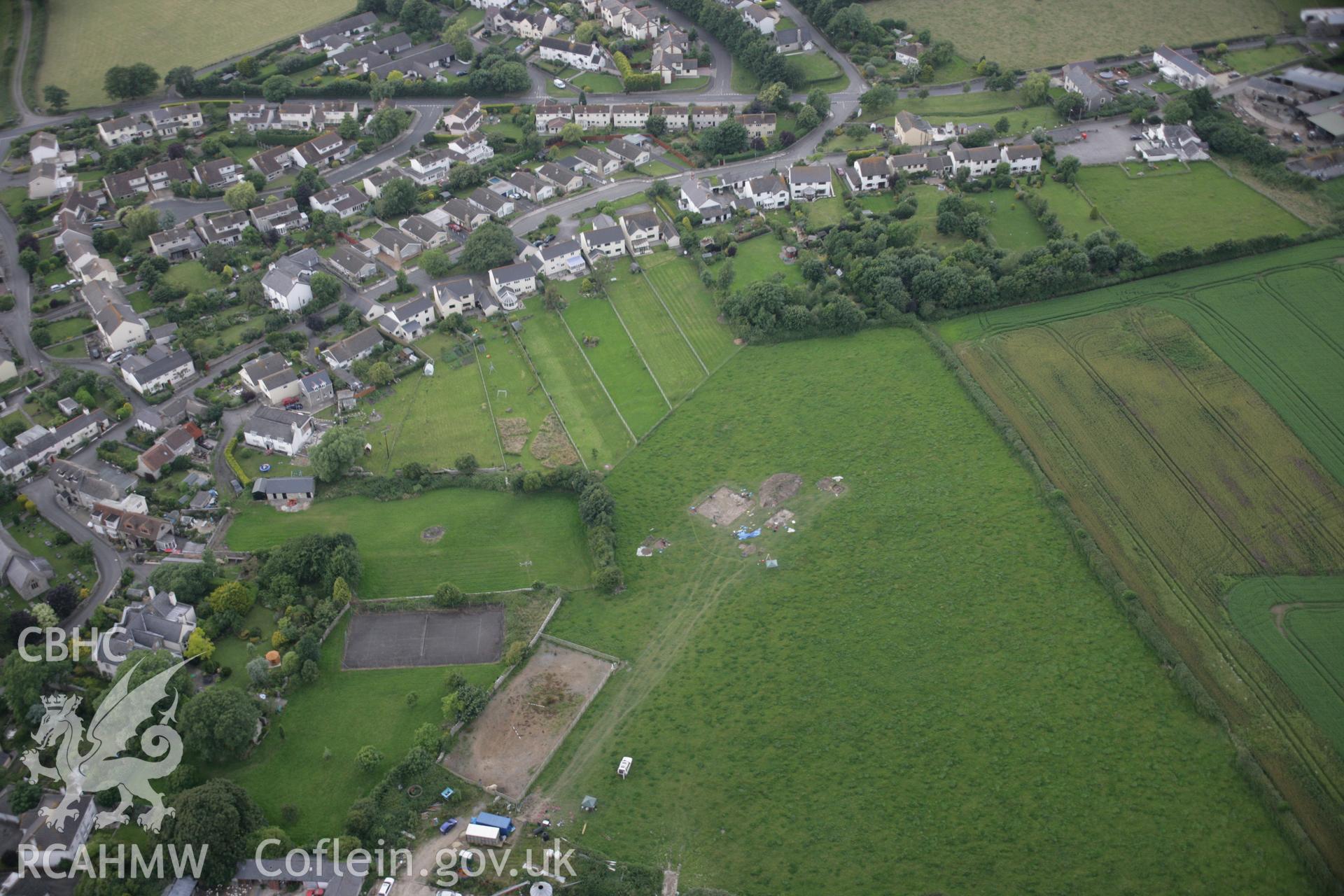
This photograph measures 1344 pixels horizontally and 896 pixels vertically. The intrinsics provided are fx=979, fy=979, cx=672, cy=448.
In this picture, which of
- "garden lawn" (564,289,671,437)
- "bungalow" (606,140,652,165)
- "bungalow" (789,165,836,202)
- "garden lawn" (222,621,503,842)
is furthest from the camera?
"bungalow" (606,140,652,165)

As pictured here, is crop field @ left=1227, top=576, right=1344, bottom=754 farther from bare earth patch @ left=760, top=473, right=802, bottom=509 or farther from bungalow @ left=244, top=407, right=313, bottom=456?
bungalow @ left=244, top=407, right=313, bottom=456

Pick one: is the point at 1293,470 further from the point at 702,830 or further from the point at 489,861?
the point at 489,861

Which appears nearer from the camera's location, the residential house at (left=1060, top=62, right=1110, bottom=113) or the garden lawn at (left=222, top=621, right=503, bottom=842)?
the garden lawn at (left=222, top=621, right=503, bottom=842)

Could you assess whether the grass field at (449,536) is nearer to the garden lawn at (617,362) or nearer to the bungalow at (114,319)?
the garden lawn at (617,362)

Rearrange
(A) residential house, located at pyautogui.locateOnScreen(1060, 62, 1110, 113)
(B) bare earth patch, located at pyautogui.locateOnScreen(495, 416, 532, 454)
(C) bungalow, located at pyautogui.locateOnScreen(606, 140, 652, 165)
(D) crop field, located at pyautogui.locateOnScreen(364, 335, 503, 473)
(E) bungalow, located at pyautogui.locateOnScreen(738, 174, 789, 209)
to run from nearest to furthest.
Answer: (D) crop field, located at pyautogui.locateOnScreen(364, 335, 503, 473) → (B) bare earth patch, located at pyautogui.locateOnScreen(495, 416, 532, 454) → (E) bungalow, located at pyautogui.locateOnScreen(738, 174, 789, 209) → (C) bungalow, located at pyautogui.locateOnScreen(606, 140, 652, 165) → (A) residential house, located at pyautogui.locateOnScreen(1060, 62, 1110, 113)

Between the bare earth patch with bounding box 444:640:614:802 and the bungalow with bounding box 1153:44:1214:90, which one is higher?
the bungalow with bounding box 1153:44:1214:90

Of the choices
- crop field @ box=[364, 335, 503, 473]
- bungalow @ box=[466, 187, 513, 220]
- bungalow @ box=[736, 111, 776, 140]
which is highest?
bungalow @ box=[736, 111, 776, 140]

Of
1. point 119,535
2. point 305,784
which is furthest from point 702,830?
point 119,535

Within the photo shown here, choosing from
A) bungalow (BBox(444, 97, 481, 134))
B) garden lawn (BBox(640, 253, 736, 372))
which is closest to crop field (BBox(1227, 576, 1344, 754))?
garden lawn (BBox(640, 253, 736, 372))
